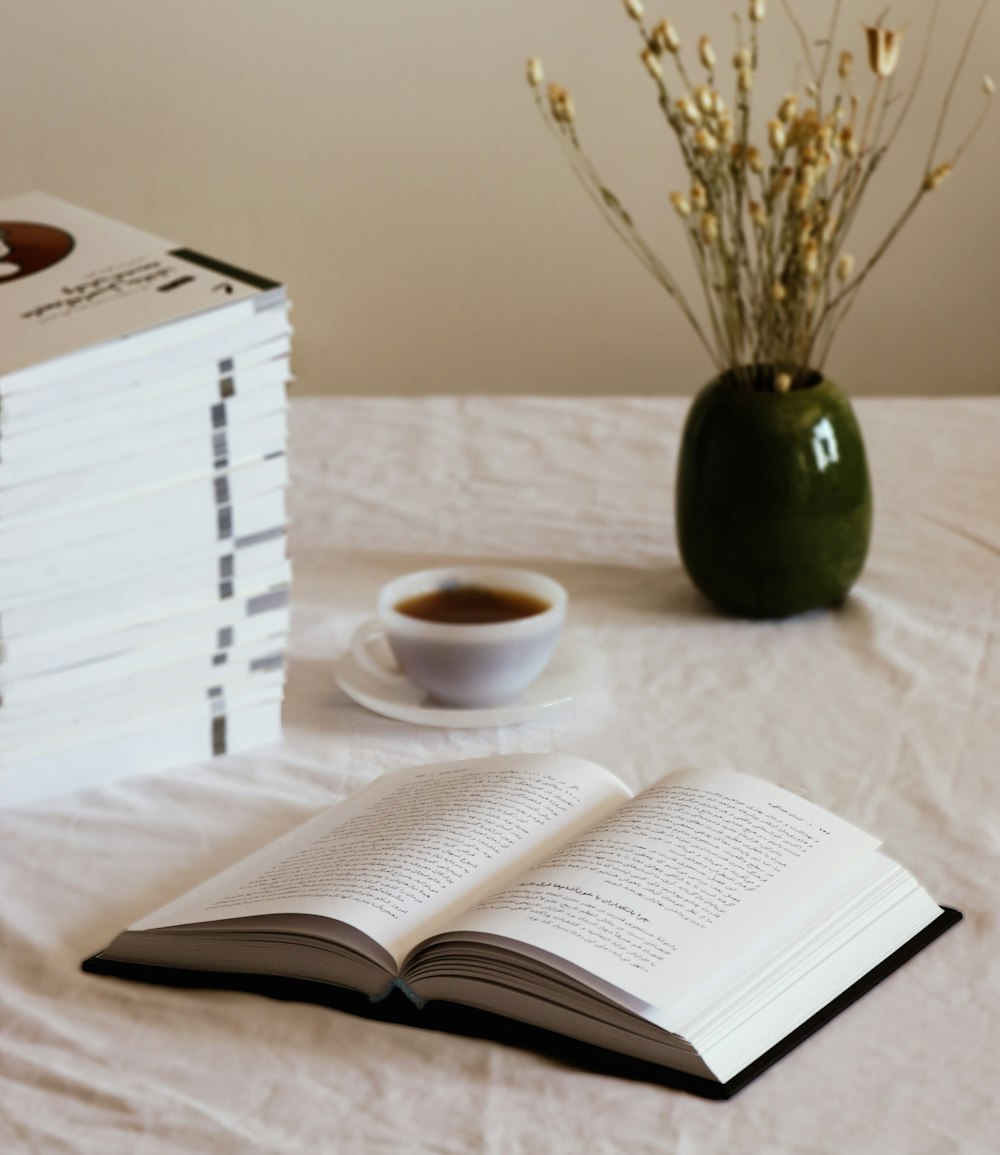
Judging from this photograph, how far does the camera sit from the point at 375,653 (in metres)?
1.11

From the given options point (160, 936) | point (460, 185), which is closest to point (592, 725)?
point (160, 936)

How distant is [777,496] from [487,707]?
0.29 m

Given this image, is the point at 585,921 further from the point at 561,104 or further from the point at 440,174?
the point at 440,174

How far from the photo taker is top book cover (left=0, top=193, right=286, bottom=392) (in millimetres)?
868

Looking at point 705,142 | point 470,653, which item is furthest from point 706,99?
point 470,653

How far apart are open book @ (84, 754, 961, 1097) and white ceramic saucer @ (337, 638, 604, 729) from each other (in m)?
0.18

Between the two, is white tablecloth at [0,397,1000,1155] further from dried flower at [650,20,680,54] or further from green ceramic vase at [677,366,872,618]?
dried flower at [650,20,680,54]

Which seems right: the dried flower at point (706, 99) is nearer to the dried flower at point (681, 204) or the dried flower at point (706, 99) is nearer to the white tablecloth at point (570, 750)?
the dried flower at point (681, 204)

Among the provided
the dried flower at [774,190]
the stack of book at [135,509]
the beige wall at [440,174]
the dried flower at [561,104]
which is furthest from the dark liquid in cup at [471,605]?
the beige wall at [440,174]

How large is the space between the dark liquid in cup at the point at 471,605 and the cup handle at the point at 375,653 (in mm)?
33

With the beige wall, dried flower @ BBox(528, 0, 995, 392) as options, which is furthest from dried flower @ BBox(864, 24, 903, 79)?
the beige wall

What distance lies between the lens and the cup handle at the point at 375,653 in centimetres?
107

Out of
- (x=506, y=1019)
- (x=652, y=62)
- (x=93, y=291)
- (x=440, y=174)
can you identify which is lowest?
(x=440, y=174)

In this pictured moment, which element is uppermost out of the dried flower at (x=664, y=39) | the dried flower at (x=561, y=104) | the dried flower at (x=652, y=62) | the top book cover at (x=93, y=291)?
the dried flower at (x=664, y=39)
